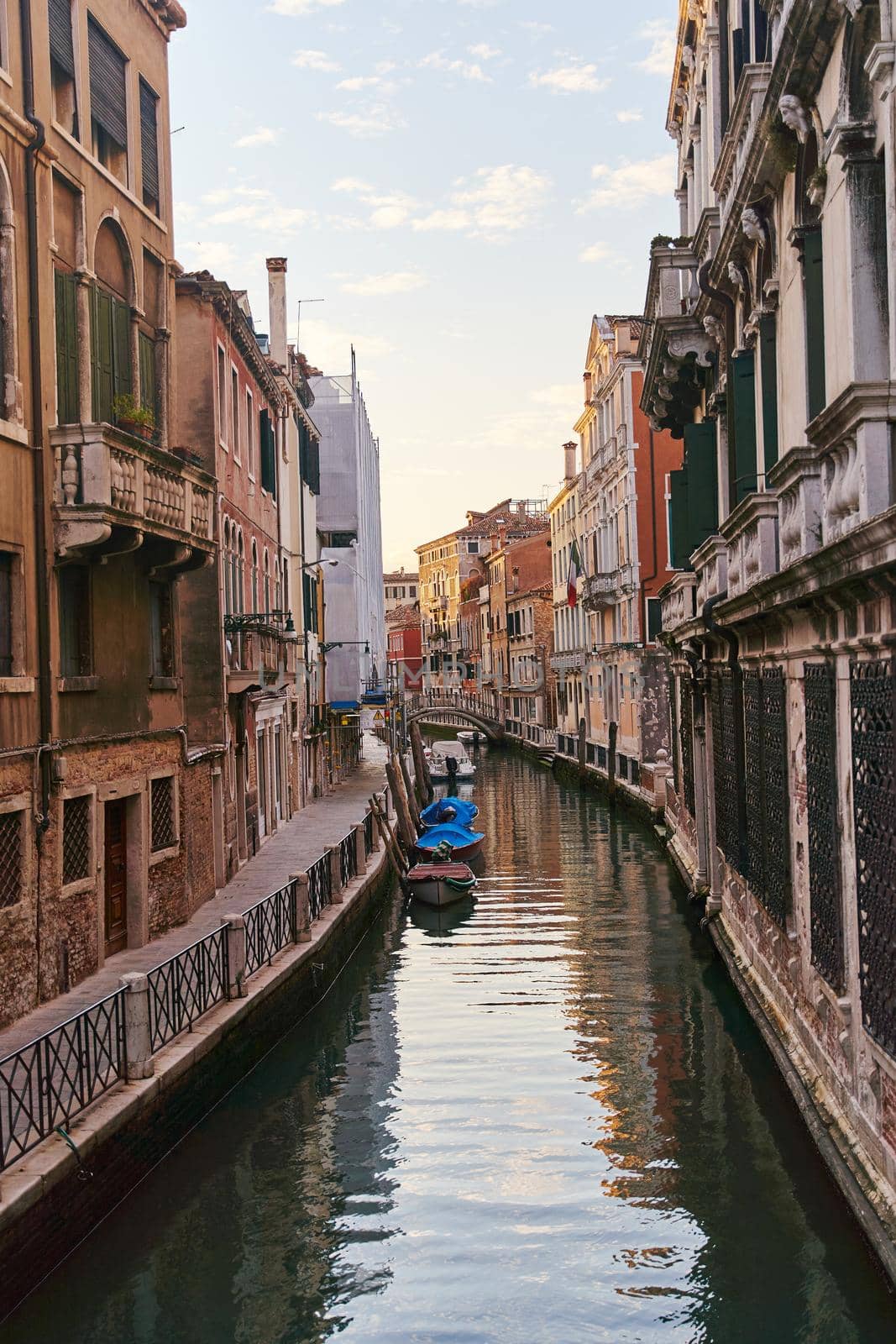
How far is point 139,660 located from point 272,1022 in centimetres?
375

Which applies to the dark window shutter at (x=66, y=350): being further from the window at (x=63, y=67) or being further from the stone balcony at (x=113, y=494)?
the window at (x=63, y=67)

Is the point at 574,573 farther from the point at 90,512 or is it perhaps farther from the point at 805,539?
the point at 805,539

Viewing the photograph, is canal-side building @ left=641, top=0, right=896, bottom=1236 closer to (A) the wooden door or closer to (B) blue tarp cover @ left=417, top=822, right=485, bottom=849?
(A) the wooden door

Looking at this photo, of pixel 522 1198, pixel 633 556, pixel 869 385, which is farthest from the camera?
pixel 633 556

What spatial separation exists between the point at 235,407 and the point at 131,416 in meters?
7.00

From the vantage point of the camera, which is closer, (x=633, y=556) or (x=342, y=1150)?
(x=342, y=1150)

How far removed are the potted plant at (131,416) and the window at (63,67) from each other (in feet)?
7.54

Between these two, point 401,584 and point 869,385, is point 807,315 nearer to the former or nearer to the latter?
point 869,385

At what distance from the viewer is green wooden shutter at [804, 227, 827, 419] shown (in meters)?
8.71

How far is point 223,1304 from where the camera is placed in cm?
719

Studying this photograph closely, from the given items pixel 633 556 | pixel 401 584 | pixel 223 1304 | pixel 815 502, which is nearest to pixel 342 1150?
pixel 223 1304

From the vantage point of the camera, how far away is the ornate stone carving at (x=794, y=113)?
854 cm

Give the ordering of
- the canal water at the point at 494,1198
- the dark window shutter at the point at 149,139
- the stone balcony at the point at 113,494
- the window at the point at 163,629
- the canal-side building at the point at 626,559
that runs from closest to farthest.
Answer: the canal water at the point at 494,1198 → the stone balcony at the point at 113,494 → the dark window shutter at the point at 149,139 → the window at the point at 163,629 → the canal-side building at the point at 626,559

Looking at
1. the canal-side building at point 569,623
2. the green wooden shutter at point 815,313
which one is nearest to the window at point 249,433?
the green wooden shutter at point 815,313
